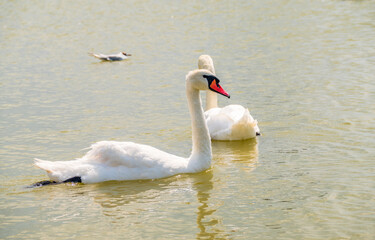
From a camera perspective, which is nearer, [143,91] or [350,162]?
[350,162]

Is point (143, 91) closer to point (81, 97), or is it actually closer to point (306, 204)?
point (81, 97)

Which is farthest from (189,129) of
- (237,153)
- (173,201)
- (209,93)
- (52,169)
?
(173,201)

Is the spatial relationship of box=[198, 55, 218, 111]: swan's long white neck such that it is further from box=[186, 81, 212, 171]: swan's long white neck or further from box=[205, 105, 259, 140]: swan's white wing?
box=[186, 81, 212, 171]: swan's long white neck

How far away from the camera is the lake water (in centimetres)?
719

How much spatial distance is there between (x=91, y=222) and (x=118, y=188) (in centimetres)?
123

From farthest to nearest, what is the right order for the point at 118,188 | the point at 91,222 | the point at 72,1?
the point at 72,1
the point at 118,188
the point at 91,222

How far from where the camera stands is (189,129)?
1167 centimetres

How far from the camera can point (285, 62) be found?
1747cm

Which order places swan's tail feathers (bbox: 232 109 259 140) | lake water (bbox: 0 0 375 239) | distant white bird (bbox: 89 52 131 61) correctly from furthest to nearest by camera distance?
distant white bird (bbox: 89 52 131 61) < swan's tail feathers (bbox: 232 109 259 140) < lake water (bbox: 0 0 375 239)

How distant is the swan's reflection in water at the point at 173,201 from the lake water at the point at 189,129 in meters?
0.02

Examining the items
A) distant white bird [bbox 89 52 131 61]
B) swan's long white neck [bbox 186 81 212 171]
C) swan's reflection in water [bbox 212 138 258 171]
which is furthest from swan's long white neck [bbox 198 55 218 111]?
distant white bird [bbox 89 52 131 61]

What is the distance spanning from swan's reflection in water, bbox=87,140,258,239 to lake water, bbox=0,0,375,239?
0.02 metres

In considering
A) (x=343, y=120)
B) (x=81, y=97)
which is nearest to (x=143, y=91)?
(x=81, y=97)

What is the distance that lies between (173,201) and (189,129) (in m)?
3.90
